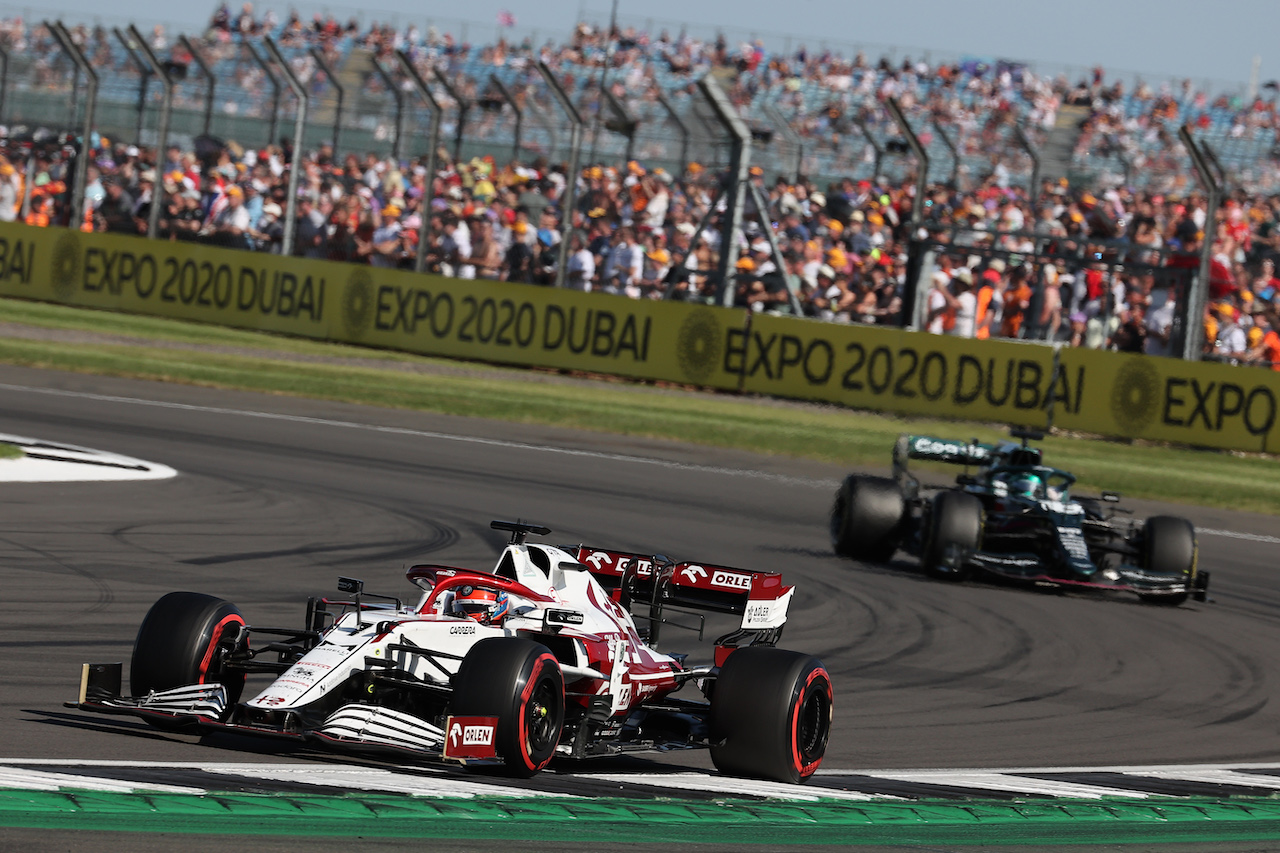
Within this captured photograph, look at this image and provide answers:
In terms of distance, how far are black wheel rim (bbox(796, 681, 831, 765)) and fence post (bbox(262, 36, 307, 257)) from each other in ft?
71.3

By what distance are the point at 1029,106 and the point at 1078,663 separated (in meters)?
28.7

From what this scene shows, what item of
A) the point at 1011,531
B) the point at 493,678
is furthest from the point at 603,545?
the point at 493,678

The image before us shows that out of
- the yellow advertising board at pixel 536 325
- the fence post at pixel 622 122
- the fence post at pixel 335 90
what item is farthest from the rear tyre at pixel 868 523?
the fence post at pixel 335 90

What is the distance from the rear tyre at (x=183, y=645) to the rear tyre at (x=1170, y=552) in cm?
810

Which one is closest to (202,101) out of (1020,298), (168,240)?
(168,240)

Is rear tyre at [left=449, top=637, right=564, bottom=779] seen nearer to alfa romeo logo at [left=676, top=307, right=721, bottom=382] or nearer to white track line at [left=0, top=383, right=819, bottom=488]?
white track line at [left=0, top=383, right=819, bottom=488]

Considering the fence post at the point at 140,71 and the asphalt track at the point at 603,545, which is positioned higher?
the fence post at the point at 140,71

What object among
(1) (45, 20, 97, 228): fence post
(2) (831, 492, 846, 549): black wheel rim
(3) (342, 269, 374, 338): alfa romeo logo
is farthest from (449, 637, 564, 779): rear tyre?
(1) (45, 20, 97, 228): fence post

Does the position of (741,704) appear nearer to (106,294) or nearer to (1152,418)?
(1152,418)

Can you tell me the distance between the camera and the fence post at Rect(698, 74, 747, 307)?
2509cm

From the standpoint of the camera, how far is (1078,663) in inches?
403

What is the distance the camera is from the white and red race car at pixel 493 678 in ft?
19.5

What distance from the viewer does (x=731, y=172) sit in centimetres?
2547

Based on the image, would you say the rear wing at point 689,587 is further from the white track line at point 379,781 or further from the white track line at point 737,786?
the white track line at point 379,781
